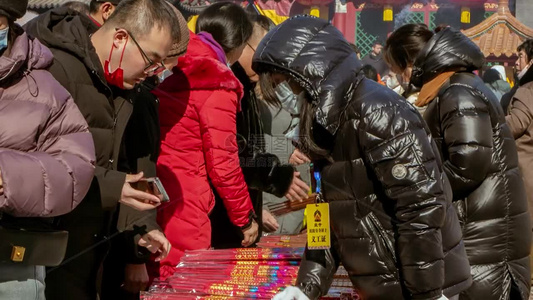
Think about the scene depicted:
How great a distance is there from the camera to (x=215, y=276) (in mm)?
3271

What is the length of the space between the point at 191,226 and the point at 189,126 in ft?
1.61

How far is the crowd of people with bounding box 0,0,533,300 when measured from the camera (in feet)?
7.77

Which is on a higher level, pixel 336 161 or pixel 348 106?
pixel 348 106

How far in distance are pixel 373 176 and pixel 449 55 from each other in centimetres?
127

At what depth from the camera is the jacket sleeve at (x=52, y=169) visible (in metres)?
2.18

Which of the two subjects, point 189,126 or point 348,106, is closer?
point 348,106

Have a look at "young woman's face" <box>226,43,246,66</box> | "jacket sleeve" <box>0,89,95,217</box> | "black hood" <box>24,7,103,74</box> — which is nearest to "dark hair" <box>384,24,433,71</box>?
"young woman's face" <box>226,43,246,66</box>

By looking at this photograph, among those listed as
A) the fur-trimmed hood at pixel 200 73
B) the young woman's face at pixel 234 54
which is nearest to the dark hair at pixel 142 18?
the fur-trimmed hood at pixel 200 73

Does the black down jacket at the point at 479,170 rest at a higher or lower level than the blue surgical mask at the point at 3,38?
lower

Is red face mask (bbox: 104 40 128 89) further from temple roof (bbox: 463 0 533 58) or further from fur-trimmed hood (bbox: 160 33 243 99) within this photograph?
temple roof (bbox: 463 0 533 58)

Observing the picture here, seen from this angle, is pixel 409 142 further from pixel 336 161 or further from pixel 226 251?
pixel 226 251

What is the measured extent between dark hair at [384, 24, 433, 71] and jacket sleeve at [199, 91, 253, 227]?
1.01 meters

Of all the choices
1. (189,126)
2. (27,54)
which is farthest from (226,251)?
(27,54)

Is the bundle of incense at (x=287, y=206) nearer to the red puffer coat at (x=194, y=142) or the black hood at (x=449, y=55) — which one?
the red puffer coat at (x=194, y=142)
